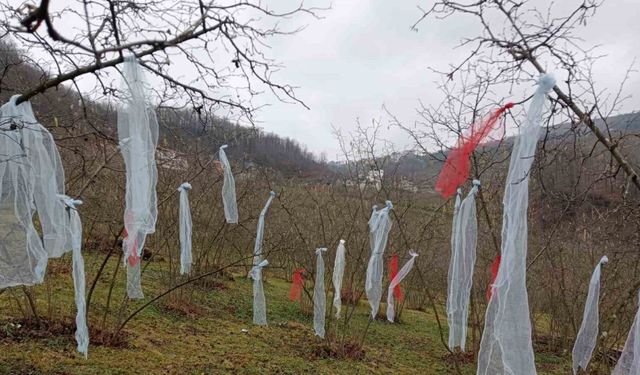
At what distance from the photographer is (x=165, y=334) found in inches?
232

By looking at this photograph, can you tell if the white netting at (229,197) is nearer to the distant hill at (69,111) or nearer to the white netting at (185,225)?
the white netting at (185,225)

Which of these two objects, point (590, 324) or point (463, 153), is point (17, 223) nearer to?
point (463, 153)

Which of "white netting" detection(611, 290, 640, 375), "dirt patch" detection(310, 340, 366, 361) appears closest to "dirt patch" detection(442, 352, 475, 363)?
"dirt patch" detection(310, 340, 366, 361)

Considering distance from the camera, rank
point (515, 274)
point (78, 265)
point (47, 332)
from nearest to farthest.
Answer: point (515, 274) → point (78, 265) → point (47, 332)

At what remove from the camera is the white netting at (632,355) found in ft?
9.59

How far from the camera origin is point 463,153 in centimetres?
308

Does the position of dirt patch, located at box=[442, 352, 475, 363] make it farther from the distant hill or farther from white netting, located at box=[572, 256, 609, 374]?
the distant hill

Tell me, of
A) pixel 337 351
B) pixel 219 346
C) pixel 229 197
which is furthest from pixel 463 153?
pixel 337 351

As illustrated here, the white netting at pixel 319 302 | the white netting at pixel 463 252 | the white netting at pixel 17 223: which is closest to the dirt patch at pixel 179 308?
the white netting at pixel 319 302

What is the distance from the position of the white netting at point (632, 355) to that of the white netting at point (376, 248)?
287 centimetres

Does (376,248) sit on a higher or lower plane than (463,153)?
lower

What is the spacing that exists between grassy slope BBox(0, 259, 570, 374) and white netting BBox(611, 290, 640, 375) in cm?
320

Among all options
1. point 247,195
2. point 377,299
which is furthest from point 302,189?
point 377,299

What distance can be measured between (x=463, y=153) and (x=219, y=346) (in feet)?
12.9
